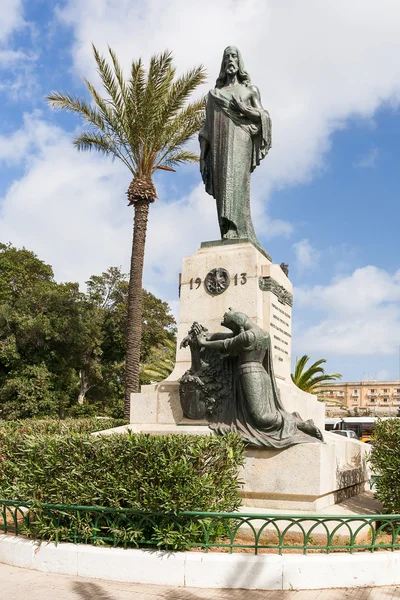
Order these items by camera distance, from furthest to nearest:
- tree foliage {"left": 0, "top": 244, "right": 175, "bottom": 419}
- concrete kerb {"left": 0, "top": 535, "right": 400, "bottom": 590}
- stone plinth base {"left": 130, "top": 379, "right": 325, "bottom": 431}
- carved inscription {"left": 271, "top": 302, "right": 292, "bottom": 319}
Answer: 1. tree foliage {"left": 0, "top": 244, "right": 175, "bottom": 419}
2. carved inscription {"left": 271, "top": 302, "right": 292, "bottom": 319}
3. stone plinth base {"left": 130, "top": 379, "right": 325, "bottom": 431}
4. concrete kerb {"left": 0, "top": 535, "right": 400, "bottom": 590}

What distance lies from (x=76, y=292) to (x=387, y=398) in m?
83.4

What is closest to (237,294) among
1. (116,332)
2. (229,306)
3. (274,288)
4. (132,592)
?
(229,306)

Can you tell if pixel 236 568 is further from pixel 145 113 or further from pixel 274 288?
pixel 145 113

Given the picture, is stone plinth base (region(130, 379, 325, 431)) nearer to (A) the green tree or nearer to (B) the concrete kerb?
(B) the concrete kerb

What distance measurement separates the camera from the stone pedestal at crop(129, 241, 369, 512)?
269 inches

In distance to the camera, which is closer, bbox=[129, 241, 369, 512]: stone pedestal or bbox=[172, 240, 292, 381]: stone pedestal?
bbox=[129, 241, 369, 512]: stone pedestal

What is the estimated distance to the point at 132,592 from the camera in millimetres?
4867

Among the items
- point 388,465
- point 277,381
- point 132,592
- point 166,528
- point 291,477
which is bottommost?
point 132,592

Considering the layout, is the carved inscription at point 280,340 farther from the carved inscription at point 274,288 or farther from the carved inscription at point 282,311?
the carved inscription at point 274,288

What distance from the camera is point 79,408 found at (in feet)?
92.2

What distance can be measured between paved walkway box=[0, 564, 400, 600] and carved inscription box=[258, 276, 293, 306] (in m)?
4.35

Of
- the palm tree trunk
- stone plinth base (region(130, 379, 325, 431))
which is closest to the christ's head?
stone plinth base (region(130, 379, 325, 431))

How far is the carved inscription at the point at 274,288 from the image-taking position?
857cm

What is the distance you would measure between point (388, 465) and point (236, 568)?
2502mm
